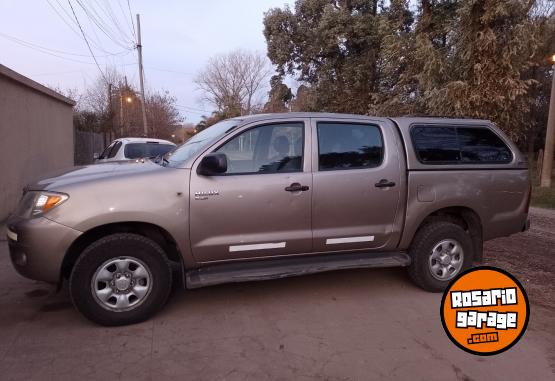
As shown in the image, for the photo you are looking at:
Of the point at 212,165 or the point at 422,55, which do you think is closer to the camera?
the point at 212,165

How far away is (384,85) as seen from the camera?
20688mm

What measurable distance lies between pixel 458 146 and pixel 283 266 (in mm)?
2380

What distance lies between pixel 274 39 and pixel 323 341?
2121 centimetres

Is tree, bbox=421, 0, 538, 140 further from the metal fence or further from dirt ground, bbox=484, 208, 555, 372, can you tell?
the metal fence

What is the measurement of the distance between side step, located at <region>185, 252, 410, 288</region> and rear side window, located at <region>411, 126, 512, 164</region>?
44.8 inches

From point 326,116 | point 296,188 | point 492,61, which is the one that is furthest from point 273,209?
point 492,61

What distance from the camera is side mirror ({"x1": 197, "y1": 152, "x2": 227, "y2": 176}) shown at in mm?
3896

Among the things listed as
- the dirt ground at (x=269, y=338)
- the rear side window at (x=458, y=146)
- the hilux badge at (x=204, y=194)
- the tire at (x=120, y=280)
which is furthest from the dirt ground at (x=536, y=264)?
the tire at (x=120, y=280)

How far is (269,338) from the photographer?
3732 millimetres

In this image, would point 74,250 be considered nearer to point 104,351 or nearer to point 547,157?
point 104,351

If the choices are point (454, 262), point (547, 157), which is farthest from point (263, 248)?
point (547, 157)

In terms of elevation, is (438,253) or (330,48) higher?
(330,48)

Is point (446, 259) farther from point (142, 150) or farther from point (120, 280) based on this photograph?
point (142, 150)

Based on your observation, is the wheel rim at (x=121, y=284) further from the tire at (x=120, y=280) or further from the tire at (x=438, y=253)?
the tire at (x=438, y=253)
